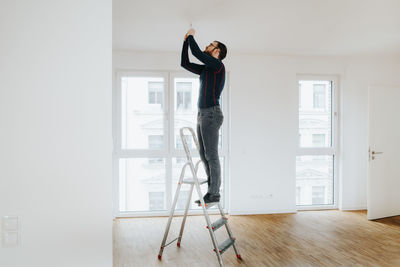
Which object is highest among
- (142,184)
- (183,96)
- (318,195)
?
(183,96)

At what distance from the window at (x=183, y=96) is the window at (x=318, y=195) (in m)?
2.62

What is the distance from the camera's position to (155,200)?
5180mm

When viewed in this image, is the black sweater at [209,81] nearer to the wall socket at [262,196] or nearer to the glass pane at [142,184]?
the glass pane at [142,184]

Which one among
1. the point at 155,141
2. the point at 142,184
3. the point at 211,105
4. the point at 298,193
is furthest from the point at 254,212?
the point at 211,105

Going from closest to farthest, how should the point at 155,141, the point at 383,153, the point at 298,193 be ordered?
the point at 383,153, the point at 155,141, the point at 298,193

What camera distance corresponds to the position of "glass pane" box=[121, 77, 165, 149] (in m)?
5.12

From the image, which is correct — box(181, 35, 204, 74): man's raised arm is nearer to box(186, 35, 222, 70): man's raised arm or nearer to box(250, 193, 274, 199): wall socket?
box(186, 35, 222, 70): man's raised arm

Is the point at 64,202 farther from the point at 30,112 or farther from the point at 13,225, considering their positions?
the point at 30,112

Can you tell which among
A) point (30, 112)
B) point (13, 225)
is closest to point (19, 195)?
point (13, 225)

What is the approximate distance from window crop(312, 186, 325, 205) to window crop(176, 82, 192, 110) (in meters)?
2.62

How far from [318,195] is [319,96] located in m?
1.73

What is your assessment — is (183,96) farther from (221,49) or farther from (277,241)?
(277,241)

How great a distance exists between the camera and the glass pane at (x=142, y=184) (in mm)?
5113

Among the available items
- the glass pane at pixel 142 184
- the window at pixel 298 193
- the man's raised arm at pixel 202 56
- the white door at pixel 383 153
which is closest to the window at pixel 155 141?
the glass pane at pixel 142 184
